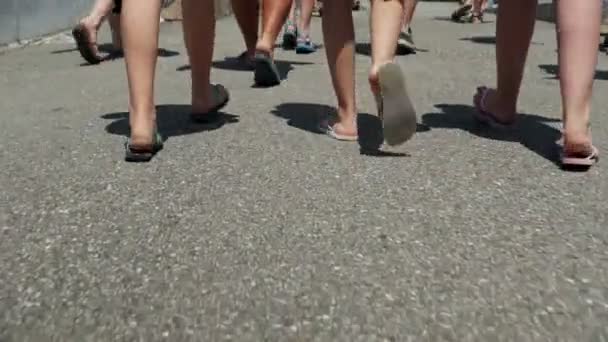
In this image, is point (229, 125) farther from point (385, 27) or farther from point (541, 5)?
point (541, 5)

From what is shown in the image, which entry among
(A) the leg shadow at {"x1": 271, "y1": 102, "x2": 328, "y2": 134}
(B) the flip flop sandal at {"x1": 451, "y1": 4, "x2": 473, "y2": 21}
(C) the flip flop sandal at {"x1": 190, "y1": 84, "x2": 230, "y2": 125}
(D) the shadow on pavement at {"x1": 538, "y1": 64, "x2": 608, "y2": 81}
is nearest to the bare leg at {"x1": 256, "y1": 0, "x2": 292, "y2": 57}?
(A) the leg shadow at {"x1": 271, "y1": 102, "x2": 328, "y2": 134}

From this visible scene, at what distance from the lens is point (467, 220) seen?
1654 millimetres

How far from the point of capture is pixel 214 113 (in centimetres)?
279

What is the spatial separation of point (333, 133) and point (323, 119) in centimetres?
27

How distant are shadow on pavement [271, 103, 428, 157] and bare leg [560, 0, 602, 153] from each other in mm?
487

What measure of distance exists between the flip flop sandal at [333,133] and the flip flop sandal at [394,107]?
15.2 inches

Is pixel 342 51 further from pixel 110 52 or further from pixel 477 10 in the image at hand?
pixel 477 10

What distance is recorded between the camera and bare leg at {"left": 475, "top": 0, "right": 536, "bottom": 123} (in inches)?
98.1

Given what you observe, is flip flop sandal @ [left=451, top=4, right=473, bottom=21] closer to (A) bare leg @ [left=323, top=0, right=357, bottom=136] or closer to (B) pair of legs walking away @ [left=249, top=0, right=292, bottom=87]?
(B) pair of legs walking away @ [left=249, top=0, right=292, bottom=87]

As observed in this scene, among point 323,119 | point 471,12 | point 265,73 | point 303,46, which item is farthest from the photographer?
point 471,12

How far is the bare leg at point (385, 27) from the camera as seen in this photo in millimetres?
2199

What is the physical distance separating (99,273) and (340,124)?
128 centimetres

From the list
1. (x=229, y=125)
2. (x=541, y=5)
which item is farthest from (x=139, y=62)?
(x=541, y=5)

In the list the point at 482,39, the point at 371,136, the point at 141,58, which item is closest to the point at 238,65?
the point at 371,136
